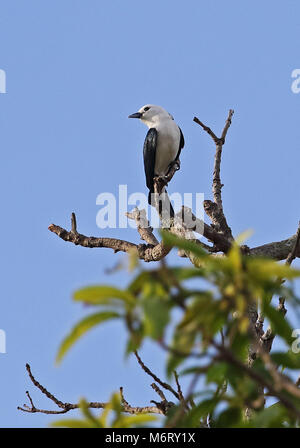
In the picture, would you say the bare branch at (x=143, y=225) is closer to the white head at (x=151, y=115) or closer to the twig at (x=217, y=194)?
the twig at (x=217, y=194)

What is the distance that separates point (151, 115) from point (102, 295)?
10245 millimetres

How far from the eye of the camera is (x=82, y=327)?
4.28 ft

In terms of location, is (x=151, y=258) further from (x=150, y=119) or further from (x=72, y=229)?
(x=150, y=119)

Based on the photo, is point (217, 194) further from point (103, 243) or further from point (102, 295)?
point (102, 295)

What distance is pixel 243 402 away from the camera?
152cm

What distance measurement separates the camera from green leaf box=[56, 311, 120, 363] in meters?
1.29

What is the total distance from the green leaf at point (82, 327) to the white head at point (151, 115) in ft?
32.2

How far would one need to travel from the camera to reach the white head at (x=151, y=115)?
436 inches

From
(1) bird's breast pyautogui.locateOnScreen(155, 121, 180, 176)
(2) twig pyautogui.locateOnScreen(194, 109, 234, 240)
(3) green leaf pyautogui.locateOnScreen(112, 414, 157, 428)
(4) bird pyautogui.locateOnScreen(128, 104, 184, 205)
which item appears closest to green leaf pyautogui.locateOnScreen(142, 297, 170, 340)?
(3) green leaf pyautogui.locateOnScreen(112, 414, 157, 428)

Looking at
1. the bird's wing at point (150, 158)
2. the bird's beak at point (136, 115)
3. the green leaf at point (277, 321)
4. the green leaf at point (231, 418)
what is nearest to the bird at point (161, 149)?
the bird's wing at point (150, 158)

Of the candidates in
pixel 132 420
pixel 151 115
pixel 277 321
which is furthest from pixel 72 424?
pixel 151 115

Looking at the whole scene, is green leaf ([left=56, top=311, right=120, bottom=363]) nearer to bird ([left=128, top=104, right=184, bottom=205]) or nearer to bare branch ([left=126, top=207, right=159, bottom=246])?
bare branch ([left=126, top=207, right=159, bottom=246])
